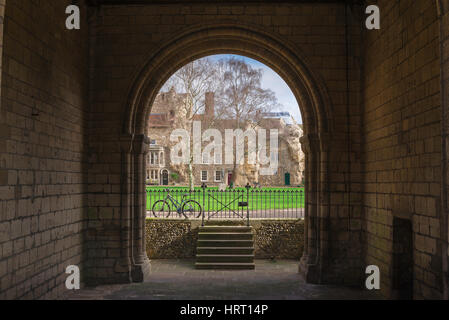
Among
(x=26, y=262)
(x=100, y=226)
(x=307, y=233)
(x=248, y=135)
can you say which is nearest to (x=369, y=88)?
(x=307, y=233)

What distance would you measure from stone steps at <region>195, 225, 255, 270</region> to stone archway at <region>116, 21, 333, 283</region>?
1406 mm

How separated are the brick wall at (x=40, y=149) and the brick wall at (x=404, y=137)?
496cm

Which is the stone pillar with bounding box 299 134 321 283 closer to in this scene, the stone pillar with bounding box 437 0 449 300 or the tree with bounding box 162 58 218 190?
the stone pillar with bounding box 437 0 449 300

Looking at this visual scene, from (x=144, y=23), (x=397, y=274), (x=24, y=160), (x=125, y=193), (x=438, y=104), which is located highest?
(x=144, y=23)

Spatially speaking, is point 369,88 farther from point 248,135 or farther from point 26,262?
point 248,135

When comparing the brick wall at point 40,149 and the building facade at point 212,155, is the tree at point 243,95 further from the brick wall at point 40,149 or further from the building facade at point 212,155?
the brick wall at point 40,149

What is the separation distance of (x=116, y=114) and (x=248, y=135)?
62.6 feet

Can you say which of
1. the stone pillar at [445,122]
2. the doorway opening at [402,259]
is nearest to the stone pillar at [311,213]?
the doorway opening at [402,259]

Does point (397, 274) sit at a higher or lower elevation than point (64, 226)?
lower

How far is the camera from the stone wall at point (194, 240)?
9477 millimetres

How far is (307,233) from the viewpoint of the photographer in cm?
762

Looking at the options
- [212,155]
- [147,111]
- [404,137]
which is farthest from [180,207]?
[212,155]

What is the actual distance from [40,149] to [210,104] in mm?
17539

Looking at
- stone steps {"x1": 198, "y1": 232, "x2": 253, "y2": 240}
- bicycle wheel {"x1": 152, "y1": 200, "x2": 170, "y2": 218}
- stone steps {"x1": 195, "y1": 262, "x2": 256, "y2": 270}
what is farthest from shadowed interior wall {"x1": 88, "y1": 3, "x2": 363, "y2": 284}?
bicycle wheel {"x1": 152, "y1": 200, "x2": 170, "y2": 218}
